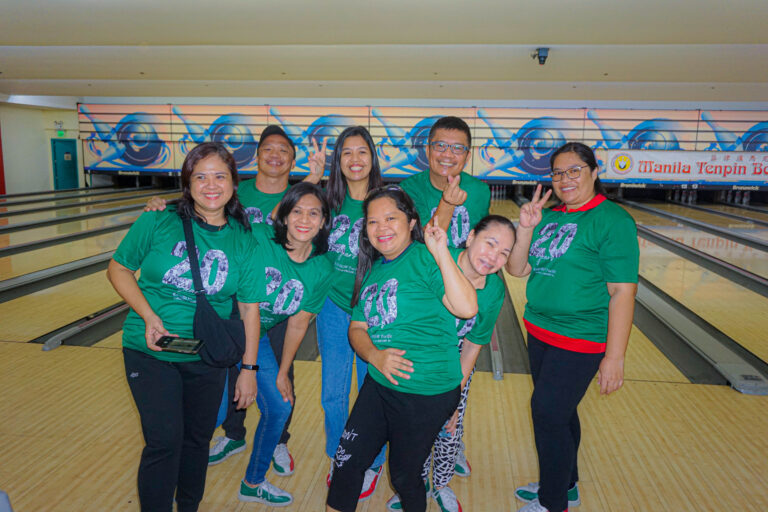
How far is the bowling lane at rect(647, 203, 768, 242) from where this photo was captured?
713cm

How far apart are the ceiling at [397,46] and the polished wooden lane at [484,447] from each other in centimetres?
293

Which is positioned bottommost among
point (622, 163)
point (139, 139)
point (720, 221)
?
point (720, 221)

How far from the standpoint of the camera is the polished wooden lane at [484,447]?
1868 millimetres

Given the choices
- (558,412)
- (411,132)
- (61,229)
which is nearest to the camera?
(558,412)

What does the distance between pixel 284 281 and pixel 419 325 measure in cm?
54

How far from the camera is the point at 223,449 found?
7.03 ft

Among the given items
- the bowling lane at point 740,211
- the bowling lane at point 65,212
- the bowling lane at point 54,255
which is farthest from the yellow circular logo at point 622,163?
the bowling lane at point 65,212

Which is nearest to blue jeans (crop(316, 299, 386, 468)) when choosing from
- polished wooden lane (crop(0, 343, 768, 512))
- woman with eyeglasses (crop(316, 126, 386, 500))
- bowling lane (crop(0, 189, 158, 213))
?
woman with eyeglasses (crop(316, 126, 386, 500))

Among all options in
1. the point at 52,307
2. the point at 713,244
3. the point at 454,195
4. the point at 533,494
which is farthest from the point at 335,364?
the point at 713,244

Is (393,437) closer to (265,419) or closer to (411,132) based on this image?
(265,419)

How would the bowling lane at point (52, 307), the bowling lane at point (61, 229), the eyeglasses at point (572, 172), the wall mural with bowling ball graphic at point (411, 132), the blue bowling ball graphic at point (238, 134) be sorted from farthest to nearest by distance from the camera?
1. the blue bowling ball graphic at point (238, 134)
2. the wall mural with bowling ball graphic at point (411, 132)
3. the bowling lane at point (61, 229)
4. the bowling lane at point (52, 307)
5. the eyeglasses at point (572, 172)

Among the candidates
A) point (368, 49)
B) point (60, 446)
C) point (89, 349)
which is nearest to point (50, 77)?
point (368, 49)

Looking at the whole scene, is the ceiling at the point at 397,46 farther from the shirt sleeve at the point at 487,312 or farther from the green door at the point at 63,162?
the green door at the point at 63,162

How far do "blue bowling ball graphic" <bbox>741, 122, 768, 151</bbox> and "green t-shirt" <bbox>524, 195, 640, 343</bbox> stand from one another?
10626mm
